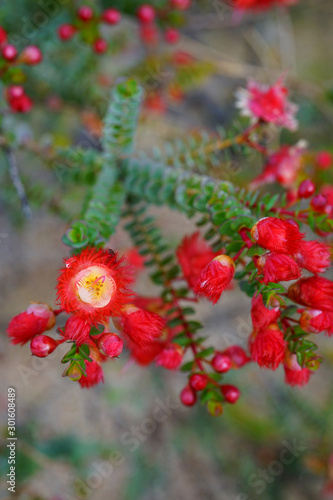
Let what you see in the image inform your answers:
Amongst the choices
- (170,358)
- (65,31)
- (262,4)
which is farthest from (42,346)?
(262,4)

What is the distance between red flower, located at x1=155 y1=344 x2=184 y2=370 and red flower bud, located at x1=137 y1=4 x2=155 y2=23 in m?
1.10

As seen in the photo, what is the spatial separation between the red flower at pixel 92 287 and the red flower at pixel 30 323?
8cm

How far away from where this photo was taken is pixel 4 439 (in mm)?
1450

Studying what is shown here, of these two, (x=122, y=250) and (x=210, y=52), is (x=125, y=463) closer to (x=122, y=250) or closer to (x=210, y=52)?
(x=122, y=250)

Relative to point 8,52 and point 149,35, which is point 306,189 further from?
point 149,35

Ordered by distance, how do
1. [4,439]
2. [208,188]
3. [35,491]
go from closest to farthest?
[208,188] < [4,439] < [35,491]

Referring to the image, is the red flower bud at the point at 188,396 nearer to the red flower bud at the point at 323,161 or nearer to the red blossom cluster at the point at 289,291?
the red blossom cluster at the point at 289,291

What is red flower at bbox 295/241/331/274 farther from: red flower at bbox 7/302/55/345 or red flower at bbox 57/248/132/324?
red flower at bbox 7/302/55/345

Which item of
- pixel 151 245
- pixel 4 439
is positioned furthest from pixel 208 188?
pixel 4 439

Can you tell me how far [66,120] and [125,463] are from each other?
1.44 meters

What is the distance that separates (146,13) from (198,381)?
1177 mm

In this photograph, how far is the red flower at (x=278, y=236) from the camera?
64cm

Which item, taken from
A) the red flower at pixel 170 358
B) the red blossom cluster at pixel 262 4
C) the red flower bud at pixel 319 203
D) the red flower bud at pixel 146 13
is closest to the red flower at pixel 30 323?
the red flower at pixel 170 358

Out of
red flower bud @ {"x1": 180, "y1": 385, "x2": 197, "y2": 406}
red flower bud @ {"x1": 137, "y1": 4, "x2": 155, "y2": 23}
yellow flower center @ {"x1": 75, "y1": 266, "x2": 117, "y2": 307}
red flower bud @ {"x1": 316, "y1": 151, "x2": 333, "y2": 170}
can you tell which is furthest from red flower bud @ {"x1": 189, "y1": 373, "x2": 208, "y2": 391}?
red flower bud @ {"x1": 137, "y1": 4, "x2": 155, "y2": 23}
